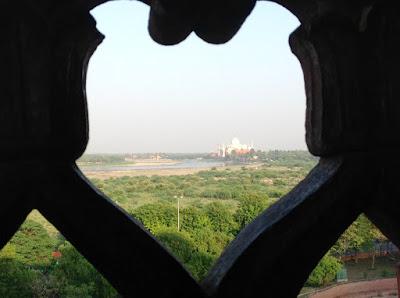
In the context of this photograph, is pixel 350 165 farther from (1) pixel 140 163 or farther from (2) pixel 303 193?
(1) pixel 140 163

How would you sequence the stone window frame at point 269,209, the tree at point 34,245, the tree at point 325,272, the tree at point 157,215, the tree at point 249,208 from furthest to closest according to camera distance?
the tree at point 157,215 → the tree at point 34,245 → the tree at point 249,208 → the tree at point 325,272 → the stone window frame at point 269,209

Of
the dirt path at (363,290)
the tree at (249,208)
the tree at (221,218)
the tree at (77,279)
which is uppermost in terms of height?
the tree at (249,208)

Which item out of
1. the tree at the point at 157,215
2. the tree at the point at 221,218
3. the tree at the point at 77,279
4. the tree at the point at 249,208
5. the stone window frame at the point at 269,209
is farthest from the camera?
the tree at the point at 157,215

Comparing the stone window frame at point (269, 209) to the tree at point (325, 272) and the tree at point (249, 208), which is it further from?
the tree at point (325, 272)

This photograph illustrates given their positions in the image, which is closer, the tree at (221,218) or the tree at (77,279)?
the tree at (77,279)

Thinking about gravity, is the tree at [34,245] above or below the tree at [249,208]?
below

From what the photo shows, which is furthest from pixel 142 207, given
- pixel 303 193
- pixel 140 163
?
pixel 303 193

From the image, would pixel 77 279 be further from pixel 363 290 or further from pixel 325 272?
pixel 363 290

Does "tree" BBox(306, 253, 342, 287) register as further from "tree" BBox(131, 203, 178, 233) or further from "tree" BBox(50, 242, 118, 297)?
"tree" BBox(50, 242, 118, 297)

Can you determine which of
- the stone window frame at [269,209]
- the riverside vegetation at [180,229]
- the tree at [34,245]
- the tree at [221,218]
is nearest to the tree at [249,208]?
the riverside vegetation at [180,229]
